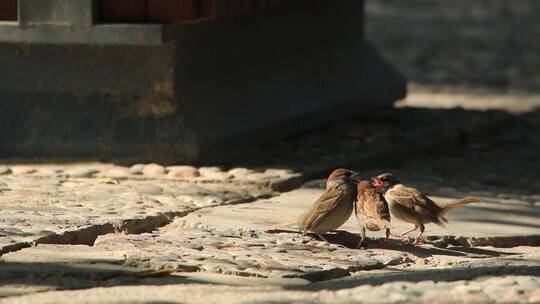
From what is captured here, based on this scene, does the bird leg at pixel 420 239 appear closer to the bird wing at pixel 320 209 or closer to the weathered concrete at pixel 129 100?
the bird wing at pixel 320 209

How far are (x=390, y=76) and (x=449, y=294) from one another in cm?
680

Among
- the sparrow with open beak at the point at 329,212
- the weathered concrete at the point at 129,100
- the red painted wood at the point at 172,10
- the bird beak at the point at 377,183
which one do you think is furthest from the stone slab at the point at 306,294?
the red painted wood at the point at 172,10

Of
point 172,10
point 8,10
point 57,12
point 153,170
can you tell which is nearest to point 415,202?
A: point 153,170

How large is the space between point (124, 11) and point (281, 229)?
241 cm

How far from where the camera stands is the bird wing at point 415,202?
678cm

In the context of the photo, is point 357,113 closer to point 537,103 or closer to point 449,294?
point 537,103

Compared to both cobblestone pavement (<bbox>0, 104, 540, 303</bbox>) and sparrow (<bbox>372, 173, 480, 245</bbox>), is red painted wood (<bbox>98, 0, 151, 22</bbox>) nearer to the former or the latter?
cobblestone pavement (<bbox>0, 104, 540, 303</bbox>)

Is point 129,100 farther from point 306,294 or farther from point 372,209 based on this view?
point 306,294

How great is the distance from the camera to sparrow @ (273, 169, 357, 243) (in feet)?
22.0

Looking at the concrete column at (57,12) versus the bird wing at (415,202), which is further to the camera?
the concrete column at (57,12)

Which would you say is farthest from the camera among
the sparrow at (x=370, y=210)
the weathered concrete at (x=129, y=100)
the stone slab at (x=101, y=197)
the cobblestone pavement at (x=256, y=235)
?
the weathered concrete at (x=129, y=100)

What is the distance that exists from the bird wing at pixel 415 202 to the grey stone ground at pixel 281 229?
171mm

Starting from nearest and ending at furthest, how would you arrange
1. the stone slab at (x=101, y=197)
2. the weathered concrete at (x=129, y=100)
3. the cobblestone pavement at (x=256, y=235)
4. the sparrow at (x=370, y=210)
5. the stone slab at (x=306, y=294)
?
the stone slab at (x=306, y=294) → the cobblestone pavement at (x=256, y=235) → the sparrow at (x=370, y=210) → the stone slab at (x=101, y=197) → the weathered concrete at (x=129, y=100)

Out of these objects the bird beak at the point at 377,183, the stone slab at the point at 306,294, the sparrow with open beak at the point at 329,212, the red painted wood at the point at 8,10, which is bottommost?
the stone slab at the point at 306,294
